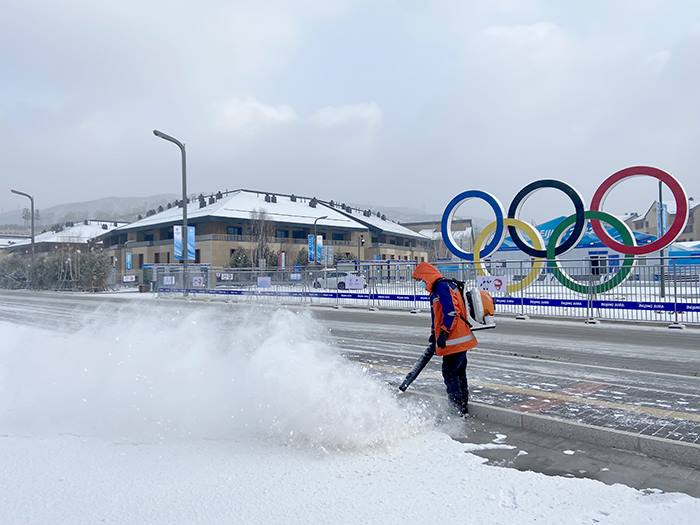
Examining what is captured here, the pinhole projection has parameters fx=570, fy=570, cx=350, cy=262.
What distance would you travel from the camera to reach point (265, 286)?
1125 inches

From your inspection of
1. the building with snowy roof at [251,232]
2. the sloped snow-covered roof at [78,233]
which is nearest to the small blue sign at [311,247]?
the building with snowy roof at [251,232]

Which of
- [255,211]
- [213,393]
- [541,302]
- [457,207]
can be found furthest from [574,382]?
[255,211]

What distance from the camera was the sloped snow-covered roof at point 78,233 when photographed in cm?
8403

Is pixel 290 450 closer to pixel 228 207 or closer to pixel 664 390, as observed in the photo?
pixel 664 390

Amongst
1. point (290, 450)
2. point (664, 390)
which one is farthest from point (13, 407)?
point (664, 390)

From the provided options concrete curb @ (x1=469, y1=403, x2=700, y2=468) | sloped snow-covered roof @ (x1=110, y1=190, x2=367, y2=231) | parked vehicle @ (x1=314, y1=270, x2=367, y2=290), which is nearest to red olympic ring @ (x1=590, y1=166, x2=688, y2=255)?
parked vehicle @ (x1=314, y1=270, x2=367, y2=290)

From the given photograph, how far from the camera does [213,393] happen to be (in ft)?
21.2

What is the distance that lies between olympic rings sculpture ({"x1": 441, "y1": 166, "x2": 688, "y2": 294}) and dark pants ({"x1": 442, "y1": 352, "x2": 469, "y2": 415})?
42.4ft

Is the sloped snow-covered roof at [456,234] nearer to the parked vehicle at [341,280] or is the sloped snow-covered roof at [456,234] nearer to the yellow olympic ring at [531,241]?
the yellow olympic ring at [531,241]

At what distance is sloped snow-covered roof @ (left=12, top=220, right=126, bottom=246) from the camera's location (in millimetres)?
84025

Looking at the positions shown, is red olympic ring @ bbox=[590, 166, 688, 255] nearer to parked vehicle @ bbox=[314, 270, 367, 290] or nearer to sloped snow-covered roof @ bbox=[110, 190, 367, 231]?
parked vehicle @ bbox=[314, 270, 367, 290]

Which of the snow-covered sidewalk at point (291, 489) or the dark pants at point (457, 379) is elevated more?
the dark pants at point (457, 379)

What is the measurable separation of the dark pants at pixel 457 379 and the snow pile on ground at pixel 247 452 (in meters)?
0.46

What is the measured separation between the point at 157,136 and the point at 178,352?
20.0 m
